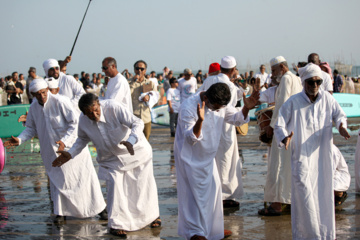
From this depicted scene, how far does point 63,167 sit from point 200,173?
7.56 feet

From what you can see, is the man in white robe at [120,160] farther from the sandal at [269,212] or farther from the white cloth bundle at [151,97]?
the white cloth bundle at [151,97]

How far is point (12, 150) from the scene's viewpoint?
14109 millimetres

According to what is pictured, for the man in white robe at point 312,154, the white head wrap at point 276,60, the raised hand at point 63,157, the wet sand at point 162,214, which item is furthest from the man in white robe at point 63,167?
the man in white robe at point 312,154

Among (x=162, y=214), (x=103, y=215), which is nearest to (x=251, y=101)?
(x=162, y=214)

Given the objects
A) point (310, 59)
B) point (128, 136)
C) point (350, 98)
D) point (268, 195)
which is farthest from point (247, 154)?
point (350, 98)

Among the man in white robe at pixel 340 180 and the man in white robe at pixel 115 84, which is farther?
the man in white robe at pixel 115 84

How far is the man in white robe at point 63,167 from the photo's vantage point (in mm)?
7027

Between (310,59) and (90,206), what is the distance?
3.88 metres

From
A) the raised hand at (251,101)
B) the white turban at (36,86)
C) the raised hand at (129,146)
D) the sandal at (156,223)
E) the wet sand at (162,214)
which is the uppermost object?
the white turban at (36,86)

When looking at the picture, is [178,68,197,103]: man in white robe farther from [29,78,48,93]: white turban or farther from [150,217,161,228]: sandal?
[150,217,161,228]: sandal

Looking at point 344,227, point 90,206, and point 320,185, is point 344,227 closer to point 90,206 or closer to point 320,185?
point 320,185

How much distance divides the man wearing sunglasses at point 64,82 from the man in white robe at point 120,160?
2.97m

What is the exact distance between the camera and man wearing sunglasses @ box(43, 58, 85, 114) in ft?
30.0

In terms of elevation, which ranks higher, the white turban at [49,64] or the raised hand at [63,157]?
the white turban at [49,64]
